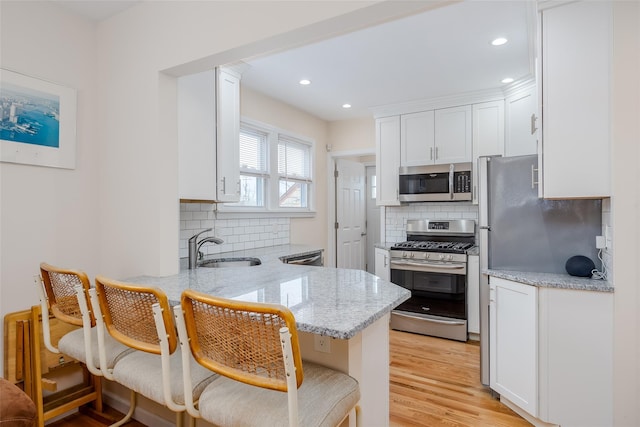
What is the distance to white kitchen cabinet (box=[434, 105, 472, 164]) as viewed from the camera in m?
3.93

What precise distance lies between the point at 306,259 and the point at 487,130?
245cm

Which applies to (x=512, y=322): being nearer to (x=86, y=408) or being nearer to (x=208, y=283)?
(x=208, y=283)

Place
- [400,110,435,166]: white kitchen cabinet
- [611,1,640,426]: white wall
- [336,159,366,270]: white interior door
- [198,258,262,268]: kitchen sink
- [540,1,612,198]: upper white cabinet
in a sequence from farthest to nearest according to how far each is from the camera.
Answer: [336,159,366,270]: white interior door
[400,110,435,166]: white kitchen cabinet
[198,258,262,268]: kitchen sink
[540,1,612,198]: upper white cabinet
[611,1,640,426]: white wall

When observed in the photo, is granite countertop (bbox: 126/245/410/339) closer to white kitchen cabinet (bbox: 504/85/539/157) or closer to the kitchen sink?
the kitchen sink

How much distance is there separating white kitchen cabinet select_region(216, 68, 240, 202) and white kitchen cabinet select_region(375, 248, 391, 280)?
6.26ft

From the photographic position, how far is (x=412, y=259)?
12.4 feet

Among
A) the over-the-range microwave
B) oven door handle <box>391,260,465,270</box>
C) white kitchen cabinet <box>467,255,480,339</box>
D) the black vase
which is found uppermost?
the over-the-range microwave

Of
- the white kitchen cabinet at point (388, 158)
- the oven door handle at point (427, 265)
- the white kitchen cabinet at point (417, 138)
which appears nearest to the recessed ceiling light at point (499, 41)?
the white kitchen cabinet at point (417, 138)

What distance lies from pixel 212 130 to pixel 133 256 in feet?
3.49

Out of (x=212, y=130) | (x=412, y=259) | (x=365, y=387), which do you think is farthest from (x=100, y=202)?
(x=412, y=259)

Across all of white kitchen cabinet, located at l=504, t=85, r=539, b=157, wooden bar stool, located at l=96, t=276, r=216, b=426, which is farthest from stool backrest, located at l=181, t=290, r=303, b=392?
white kitchen cabinet, located at l=504, t=85, r=539, b=157

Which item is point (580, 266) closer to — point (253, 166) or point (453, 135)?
point (453, 135)

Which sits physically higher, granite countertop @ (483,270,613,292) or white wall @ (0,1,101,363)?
white wall @ (0,1,101,363)

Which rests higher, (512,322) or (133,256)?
(133,256)
